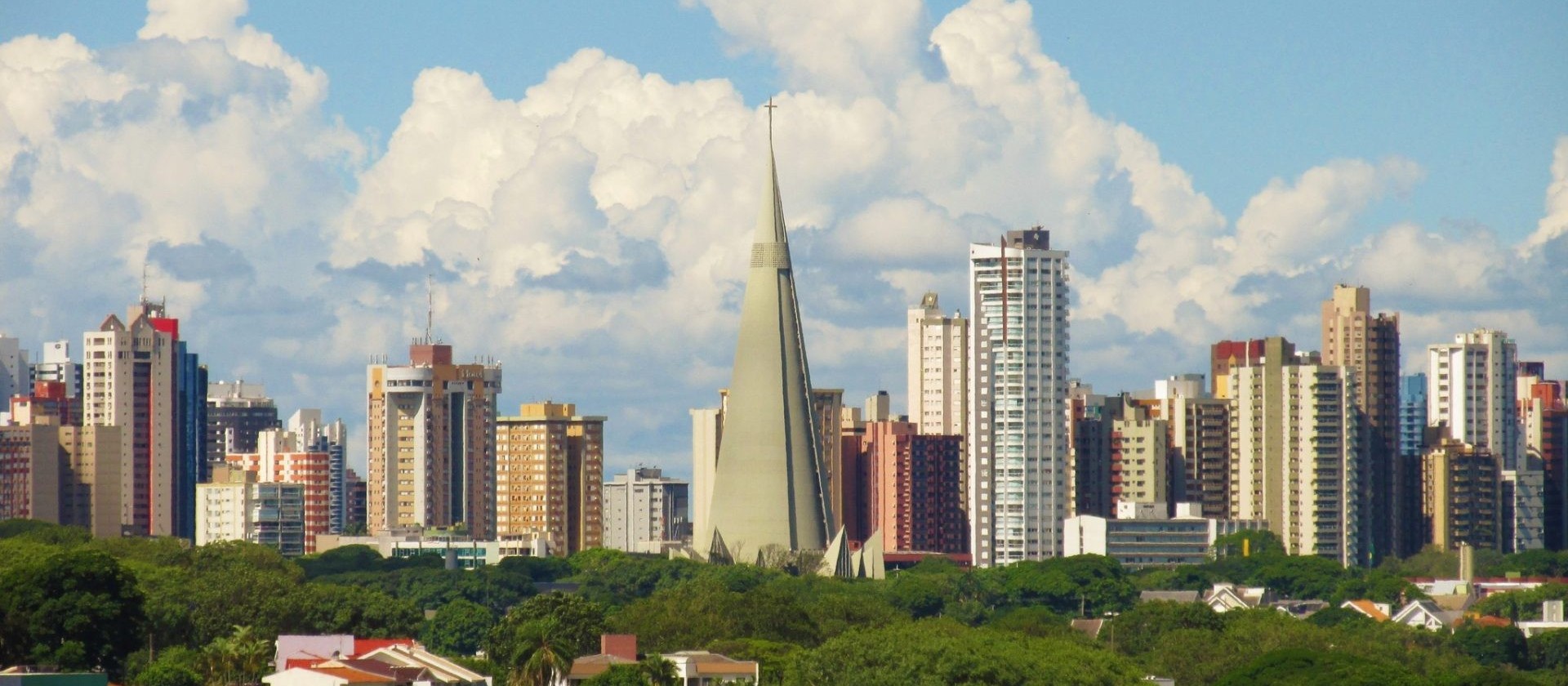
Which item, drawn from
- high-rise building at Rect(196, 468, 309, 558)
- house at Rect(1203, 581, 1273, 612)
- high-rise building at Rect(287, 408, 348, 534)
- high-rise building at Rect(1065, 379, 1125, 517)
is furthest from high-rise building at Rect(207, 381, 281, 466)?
house at Rect(1203, 581, 1273, 612)

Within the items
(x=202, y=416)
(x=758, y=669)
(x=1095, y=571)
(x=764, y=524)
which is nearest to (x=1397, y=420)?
Result: (x=1095, y=571)

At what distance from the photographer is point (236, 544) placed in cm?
7988

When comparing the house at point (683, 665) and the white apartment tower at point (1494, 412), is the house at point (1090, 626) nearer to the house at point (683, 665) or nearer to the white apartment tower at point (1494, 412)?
the house at point (683, 665)

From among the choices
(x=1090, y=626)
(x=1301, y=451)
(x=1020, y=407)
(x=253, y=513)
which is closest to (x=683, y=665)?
(x=1090, y=626)

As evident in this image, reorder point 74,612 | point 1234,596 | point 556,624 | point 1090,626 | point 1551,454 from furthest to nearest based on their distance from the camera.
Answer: point 1551,454 < point 1234,596 < point 1090,626 < point 556,624 < point 74,612

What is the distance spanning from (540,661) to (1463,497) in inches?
3686

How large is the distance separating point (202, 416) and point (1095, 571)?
58.6 meters

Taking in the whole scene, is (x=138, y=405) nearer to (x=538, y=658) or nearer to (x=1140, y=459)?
(x=1140, y=459)

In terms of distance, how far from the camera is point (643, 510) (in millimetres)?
147750

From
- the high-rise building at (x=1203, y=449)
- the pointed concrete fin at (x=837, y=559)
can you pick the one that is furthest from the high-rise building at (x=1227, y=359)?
the pointed concrete fin at (x=837, y=559)

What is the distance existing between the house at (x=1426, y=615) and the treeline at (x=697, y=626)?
1.93m

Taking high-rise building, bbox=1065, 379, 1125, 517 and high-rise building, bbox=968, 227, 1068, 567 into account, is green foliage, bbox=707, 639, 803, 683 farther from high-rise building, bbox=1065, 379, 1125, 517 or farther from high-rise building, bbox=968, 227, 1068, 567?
high-rise building, bbox=1065, 379, 1125, 517

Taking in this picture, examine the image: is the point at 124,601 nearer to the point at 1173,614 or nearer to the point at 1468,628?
the point at 1173,614

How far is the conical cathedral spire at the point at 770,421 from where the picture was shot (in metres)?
93.8
